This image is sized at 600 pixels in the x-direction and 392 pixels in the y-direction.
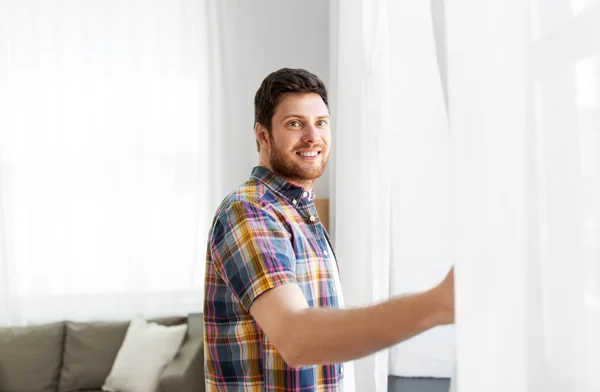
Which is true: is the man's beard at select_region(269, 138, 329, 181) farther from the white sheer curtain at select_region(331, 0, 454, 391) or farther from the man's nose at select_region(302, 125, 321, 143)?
the white sheer curtain at select_region(331, 0, 454, 391)

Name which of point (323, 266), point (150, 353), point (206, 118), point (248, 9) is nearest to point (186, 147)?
point (206, 118)

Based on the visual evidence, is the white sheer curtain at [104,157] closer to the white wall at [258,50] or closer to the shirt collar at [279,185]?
the white wall at [258,50]

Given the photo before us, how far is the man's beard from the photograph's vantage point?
4.28 feet

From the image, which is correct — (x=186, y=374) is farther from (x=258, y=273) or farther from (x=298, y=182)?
(x=258, y=273)

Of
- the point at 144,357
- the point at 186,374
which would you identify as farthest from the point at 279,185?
the point at 144,357

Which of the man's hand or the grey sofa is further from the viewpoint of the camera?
the grey sofa

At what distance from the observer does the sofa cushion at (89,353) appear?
12.8 ft

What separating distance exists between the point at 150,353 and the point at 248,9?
2233 millimetres

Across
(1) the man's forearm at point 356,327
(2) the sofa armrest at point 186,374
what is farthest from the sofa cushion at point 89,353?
(1) the man's forearm at point 356,327

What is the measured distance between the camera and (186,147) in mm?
4367

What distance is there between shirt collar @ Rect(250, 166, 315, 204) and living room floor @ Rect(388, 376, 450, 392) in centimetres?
214

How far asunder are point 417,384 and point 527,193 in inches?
113

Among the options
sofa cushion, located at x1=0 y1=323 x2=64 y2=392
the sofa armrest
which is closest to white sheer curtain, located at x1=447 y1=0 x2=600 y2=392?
the sofa armrest

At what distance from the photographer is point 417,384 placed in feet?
10.7
